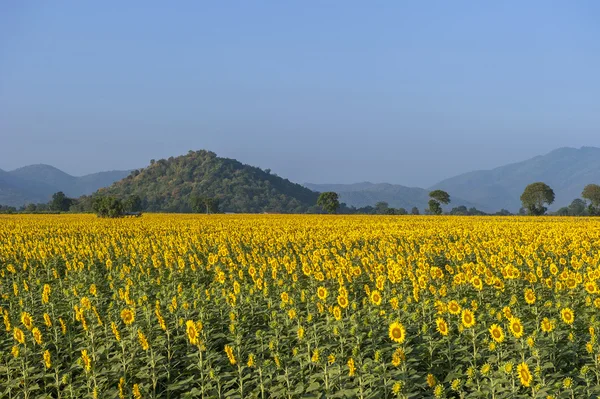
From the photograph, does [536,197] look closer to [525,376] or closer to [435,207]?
[435,207]

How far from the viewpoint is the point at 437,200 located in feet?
321

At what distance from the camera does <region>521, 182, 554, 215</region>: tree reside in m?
89.4

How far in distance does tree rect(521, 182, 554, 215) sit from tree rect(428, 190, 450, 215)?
1400cm

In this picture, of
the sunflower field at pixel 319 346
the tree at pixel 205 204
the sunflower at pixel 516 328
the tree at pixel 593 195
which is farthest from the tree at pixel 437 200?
the sunflower at pixel 516 328

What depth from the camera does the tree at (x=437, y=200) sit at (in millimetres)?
91312

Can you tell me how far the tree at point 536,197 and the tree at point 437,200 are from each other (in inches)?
551

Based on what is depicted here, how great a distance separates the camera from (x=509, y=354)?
26.1 feet

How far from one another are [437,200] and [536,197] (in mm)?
17198

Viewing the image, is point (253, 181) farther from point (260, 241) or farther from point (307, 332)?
point (307, 332)

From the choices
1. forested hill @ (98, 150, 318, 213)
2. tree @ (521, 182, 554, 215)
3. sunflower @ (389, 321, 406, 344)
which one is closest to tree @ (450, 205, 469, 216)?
tree @ (521, 182, 554, 215)

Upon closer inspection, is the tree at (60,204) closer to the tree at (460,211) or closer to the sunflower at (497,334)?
the tree at (460,211)

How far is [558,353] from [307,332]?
157 inches

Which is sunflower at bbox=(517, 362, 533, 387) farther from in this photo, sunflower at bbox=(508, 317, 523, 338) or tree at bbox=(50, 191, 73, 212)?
tree at bbox=(50, 191, 73, 212)

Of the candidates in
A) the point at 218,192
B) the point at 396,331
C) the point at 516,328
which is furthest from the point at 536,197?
the point at 218,192
